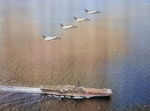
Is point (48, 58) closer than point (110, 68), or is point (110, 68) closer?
point (110, 68)

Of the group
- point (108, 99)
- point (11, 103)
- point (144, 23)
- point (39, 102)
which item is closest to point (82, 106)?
point (108, 99)

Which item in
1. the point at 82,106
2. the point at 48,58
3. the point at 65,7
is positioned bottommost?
the point at 82,106

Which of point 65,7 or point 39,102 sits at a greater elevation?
point 65,7

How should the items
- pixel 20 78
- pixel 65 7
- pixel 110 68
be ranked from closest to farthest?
pixel 20 78, pixel 110 68, pixel 65 7

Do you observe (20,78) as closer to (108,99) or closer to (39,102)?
(39,102)

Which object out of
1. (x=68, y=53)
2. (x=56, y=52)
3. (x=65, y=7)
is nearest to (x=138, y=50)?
(x=68, y=53)

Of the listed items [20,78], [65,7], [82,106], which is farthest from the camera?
[65,7]
